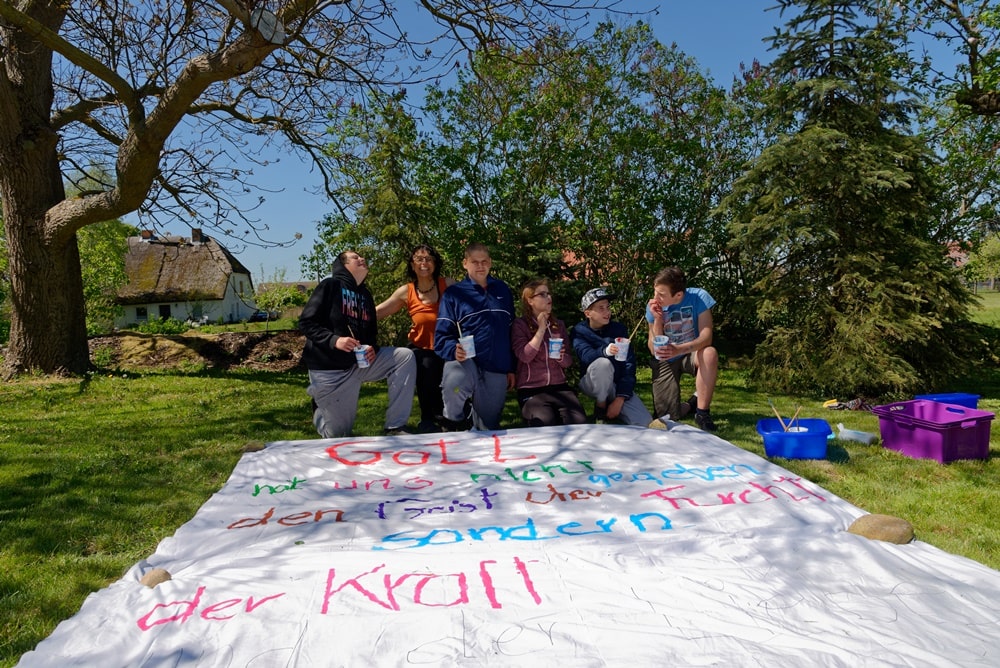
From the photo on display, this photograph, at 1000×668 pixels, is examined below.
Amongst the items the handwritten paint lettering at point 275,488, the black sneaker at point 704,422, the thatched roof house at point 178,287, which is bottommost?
the handwritten paint lettering at point 275,488

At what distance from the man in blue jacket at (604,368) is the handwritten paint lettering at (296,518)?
2387 millimetres

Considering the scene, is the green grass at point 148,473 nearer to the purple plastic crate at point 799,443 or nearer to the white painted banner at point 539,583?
the purple plastic crate at point 799,443

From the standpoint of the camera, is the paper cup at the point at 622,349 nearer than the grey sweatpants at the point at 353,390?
Yes

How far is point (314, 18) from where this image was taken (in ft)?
21.6

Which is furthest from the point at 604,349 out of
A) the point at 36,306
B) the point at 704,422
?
the point at 36,306

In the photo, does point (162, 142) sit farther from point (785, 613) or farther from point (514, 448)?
Answer: point (785, 613)

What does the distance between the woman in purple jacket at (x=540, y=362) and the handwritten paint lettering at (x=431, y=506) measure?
1479 millimetres

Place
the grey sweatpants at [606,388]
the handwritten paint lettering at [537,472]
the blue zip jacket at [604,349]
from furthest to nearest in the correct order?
the blue zip jacket at [604,349], the grey sweatpants at [606,388], the handwritten paint lettering at [537,472]

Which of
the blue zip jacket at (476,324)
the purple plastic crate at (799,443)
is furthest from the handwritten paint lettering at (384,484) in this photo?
the purple plastic crate at (799,443)

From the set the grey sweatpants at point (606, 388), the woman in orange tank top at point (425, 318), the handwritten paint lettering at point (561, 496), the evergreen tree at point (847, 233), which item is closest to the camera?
the handwritten paint lettering at point (561, 496)

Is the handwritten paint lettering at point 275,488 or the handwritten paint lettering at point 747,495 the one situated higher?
the handwritten paint lettering at point 747,495

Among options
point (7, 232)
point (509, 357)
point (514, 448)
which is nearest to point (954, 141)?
point (509, 357)

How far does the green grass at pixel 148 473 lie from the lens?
2.66 meters

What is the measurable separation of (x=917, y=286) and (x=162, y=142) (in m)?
8.08
